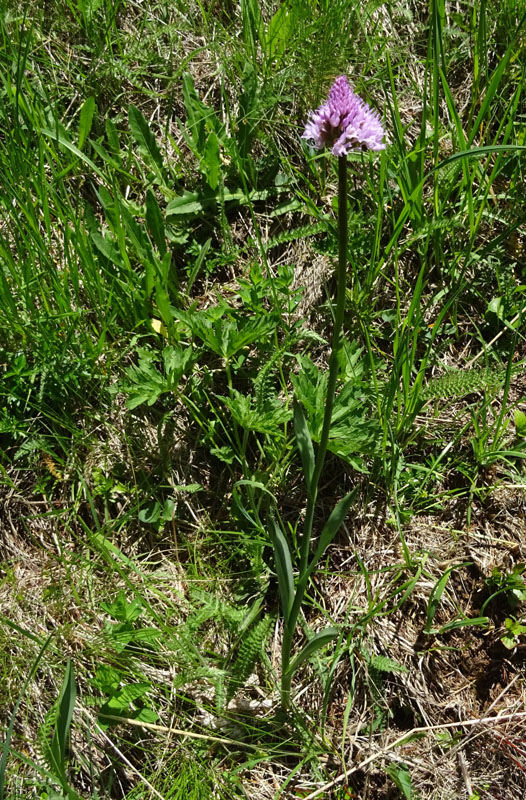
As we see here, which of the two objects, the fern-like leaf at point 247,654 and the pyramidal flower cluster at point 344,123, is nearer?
the pyramidal flower cluster at point 344,123

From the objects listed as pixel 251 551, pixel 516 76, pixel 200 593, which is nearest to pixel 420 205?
pixel 516 76

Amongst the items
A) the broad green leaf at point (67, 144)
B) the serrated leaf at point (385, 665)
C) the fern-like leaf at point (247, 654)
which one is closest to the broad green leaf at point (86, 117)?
the broad green leaf at point (67, 144)

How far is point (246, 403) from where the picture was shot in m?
2.02

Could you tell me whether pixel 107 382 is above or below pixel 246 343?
below

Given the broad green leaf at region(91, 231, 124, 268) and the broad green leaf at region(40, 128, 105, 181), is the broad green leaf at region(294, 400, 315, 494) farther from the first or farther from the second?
the broad green leaf at region(40, 128, 105, 181)

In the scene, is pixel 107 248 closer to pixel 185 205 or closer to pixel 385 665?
pixel 185 205

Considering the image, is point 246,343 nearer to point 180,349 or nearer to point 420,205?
point 180,349

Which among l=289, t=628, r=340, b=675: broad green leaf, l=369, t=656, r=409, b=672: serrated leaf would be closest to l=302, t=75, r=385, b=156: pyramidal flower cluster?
l=289, t=628, r=340, b=675: broad green leaf

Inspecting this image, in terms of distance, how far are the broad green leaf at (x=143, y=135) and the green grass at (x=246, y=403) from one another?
1 centimetres

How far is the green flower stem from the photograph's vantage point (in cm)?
104

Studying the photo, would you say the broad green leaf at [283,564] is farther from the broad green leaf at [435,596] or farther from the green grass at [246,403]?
the broad green leaf at [435,596]

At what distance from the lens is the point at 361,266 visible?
2254 millimetres

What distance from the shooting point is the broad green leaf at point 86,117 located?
7.95 feet

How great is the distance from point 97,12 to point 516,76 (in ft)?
5.37
